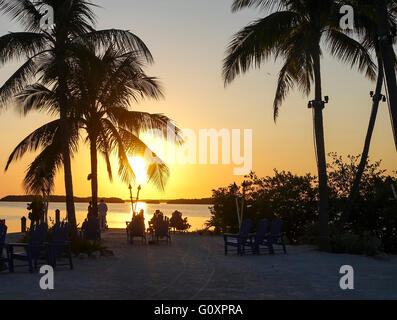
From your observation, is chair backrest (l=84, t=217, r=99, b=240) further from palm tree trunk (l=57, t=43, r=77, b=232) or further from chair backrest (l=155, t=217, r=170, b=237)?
chair backrest (l=155, t=217, r=170, b=237)

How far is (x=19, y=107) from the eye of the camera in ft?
64.8

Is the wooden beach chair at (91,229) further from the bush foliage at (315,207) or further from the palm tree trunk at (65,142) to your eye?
the bush foliage at (315,207)

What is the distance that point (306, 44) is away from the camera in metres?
16.7

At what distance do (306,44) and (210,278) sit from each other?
8491mm

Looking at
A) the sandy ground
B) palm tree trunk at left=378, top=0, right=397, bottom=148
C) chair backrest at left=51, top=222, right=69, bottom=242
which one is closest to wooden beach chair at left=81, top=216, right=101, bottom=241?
the sandy ground

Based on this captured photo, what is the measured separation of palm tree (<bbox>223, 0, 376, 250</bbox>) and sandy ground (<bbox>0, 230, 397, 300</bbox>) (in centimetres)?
326

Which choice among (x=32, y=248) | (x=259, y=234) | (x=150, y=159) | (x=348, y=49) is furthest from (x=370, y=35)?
(x=32, y=248)

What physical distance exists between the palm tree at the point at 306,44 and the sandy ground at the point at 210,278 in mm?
3263

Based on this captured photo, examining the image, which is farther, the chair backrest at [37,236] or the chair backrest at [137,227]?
the chair backrest at [137,227]

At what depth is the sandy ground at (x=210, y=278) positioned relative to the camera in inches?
359

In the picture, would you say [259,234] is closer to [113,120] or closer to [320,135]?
[320,135]

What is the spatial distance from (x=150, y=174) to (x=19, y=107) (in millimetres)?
5704

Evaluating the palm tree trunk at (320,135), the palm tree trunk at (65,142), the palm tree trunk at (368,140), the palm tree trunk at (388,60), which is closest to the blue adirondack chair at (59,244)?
the palm tree trunk at (65,142)
